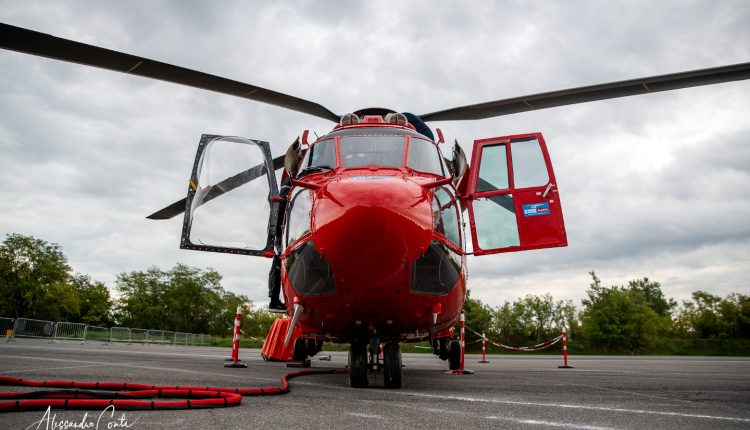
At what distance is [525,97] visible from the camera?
257 inches

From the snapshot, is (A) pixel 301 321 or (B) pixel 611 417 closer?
(B) pixel 611 417

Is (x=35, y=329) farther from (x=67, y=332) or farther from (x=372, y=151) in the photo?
(x=372, y=151)

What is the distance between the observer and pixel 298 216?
5418 millimetres

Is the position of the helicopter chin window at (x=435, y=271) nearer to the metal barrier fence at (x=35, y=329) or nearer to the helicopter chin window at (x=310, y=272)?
the helicopter chin window at (x=310, y=272)

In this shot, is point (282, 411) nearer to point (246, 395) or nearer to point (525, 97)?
point (246, 395)

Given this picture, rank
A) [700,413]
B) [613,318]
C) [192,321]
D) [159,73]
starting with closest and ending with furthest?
1. [700,413]
2. [159,73]
3. [613,318]
4. [192,321]

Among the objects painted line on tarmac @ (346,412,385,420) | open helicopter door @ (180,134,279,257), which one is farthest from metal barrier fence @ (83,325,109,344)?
painted line on tarmac @ (346,412,385,420)

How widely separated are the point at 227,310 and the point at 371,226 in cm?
7874

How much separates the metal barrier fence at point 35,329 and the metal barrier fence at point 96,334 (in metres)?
2.00

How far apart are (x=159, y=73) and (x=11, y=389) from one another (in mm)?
3616

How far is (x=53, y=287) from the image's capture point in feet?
188

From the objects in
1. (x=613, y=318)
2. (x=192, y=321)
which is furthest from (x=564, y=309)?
(x=192, y=321)

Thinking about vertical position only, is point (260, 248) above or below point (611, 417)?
above

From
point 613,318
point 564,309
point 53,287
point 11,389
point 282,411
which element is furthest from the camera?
point 564,309
